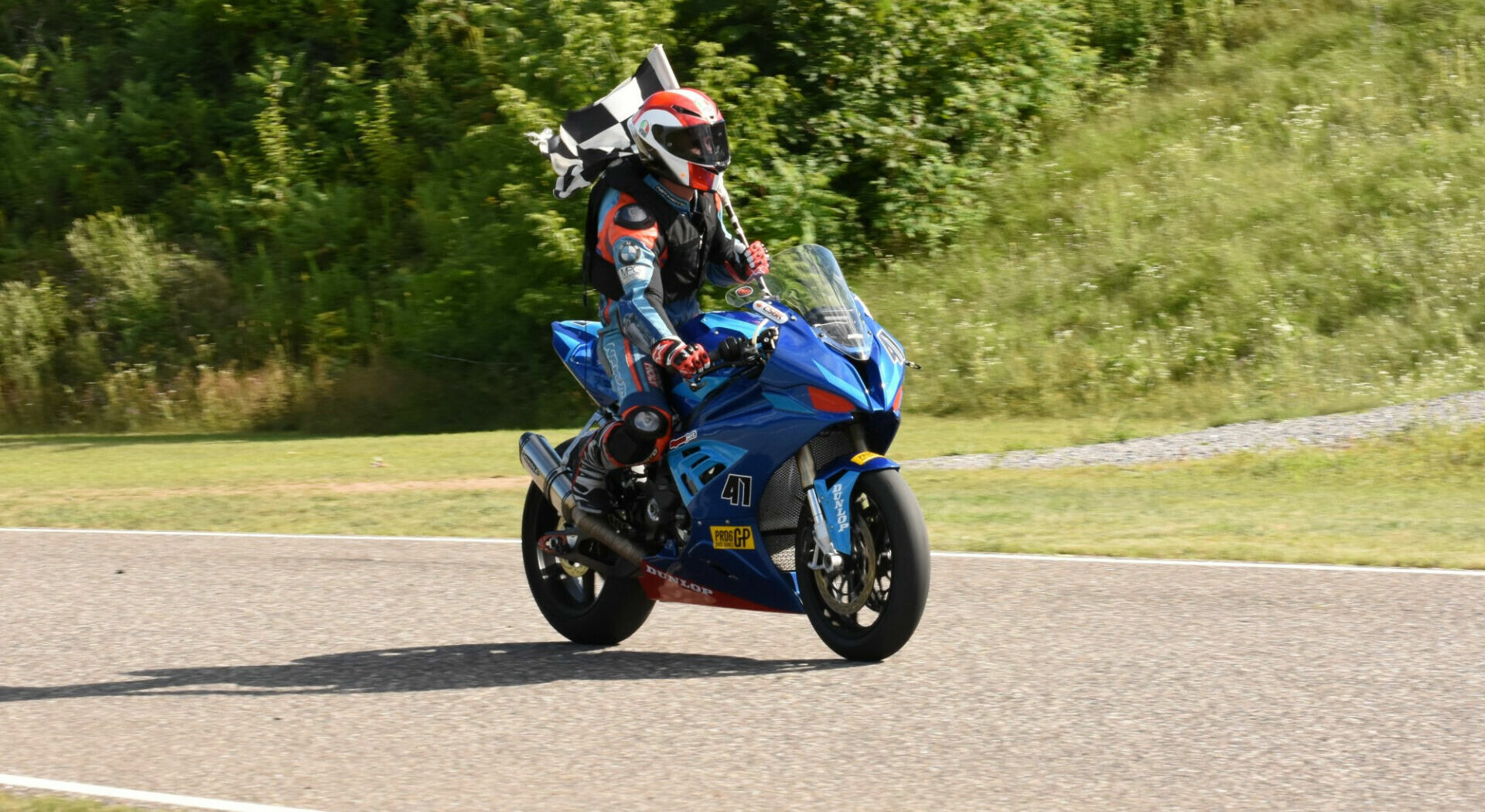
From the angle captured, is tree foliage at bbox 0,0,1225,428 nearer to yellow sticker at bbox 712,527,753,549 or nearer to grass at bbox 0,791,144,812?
yellow sticker at bbox 712,527,753,549

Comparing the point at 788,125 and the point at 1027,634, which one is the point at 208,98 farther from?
the point at 1027,634

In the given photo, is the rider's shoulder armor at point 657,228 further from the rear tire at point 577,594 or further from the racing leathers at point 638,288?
the rear tire at point 577,594

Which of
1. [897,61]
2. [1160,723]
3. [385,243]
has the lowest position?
[385,243]

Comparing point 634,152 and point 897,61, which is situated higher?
point 634,152

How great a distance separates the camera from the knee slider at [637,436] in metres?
7.08

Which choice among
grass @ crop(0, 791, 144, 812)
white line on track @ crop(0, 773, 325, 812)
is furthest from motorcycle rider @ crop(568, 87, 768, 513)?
grass @ crop(0, 791, 144, 812)

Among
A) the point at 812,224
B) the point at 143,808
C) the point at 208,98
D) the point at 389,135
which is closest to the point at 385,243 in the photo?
the point at 389,135

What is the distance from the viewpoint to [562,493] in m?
7.52

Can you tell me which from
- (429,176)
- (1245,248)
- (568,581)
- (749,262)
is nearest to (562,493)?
(568,581)

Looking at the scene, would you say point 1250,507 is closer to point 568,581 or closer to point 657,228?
point 568,581

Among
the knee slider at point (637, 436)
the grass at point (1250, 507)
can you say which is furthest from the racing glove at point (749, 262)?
the grass at point (1250, 507)

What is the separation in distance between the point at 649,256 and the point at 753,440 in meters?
0.90

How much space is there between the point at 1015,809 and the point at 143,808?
251cm

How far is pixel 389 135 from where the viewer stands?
29.6 m
